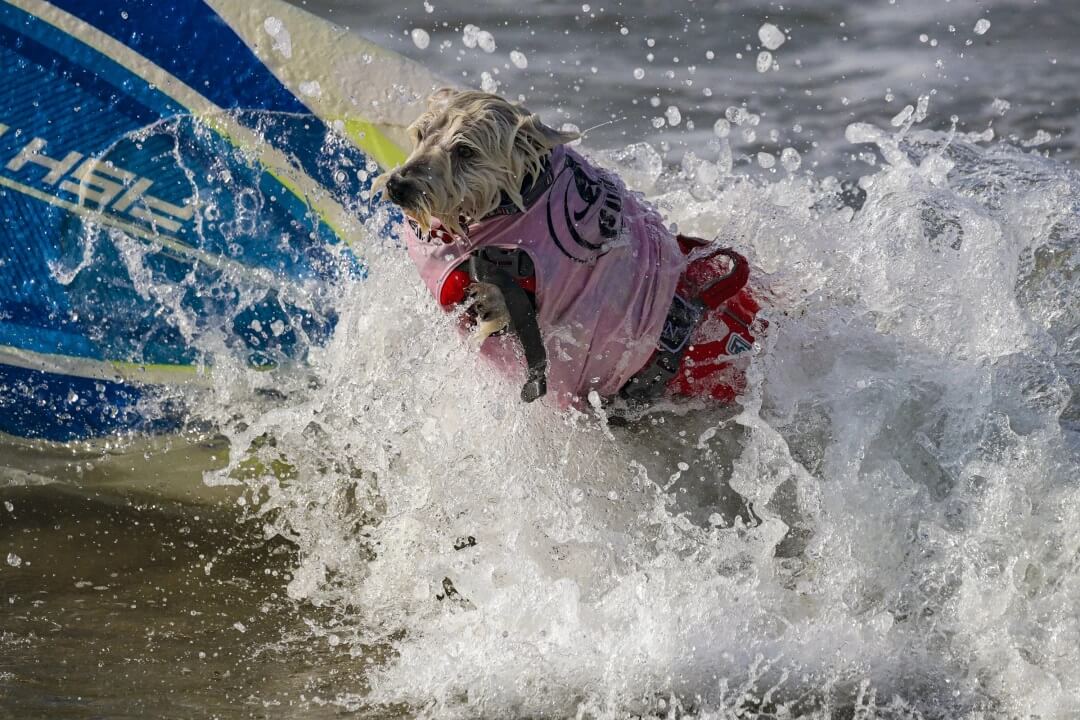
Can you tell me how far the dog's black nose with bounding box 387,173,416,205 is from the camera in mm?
2350

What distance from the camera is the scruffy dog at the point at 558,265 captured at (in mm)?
2457

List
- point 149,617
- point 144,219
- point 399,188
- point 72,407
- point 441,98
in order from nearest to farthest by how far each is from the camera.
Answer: point 399,188
point 441,98
point 149,617
point 72,407
point 144,219

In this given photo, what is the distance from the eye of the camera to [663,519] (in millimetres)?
2916

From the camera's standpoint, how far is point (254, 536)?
341 cm

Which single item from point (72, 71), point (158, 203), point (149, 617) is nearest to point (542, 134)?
point (149, 617)

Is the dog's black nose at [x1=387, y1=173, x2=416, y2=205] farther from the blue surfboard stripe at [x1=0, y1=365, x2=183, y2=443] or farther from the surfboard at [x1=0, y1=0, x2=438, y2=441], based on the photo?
the blue surfboard stripe at [x1=0, y1=365, x2=183, y2=443]

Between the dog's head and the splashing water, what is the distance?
37 centimetres

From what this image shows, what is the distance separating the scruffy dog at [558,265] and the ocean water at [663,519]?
0.14 meters

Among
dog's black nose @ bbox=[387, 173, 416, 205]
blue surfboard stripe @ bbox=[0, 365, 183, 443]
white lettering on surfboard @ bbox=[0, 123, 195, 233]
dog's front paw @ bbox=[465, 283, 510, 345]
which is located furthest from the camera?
white lettering on surfboard @ bbox=[0, 123, 195, 233]

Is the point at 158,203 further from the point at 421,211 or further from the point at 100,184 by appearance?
the point at 421,211

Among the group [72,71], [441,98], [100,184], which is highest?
[72,71]

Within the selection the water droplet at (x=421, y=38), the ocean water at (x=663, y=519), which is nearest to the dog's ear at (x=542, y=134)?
the ocean water at (x=663, y=519)

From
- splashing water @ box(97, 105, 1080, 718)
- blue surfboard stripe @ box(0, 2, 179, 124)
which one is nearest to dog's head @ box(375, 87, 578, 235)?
splashing water @ box(97, 105, 1080, 718)

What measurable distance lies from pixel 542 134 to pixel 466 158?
20 cm
